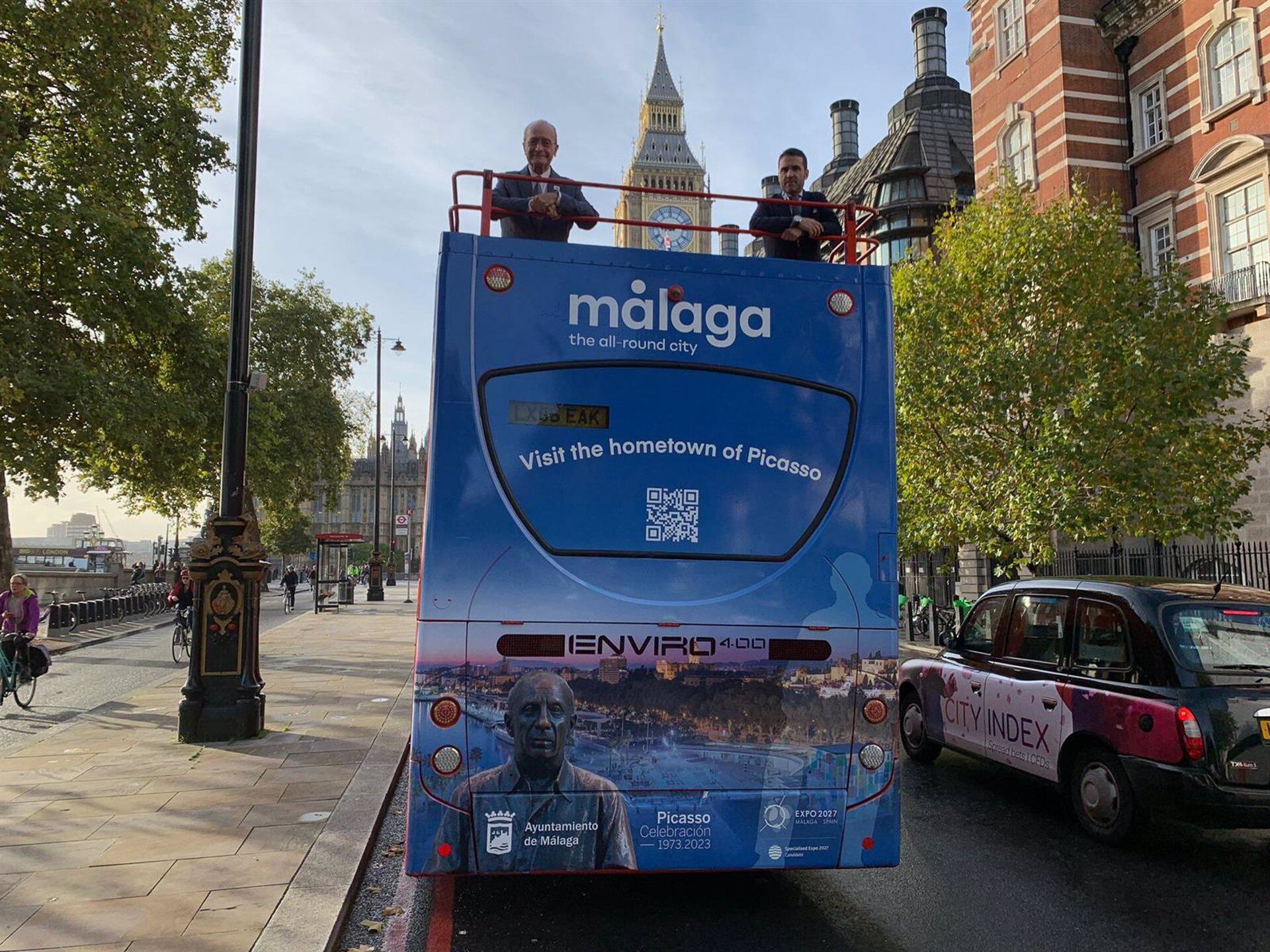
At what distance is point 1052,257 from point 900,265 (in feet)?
16.9

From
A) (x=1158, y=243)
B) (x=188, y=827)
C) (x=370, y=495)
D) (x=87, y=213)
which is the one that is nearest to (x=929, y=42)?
(x=1158, y=243)

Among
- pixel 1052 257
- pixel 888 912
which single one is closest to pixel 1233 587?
pixel 888 912

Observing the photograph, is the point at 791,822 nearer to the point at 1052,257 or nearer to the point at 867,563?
the point at 867,563

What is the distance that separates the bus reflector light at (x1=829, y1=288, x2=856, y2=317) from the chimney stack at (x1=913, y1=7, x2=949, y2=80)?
213ft

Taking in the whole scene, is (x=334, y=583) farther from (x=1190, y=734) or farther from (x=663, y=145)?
(x=663, y=145)

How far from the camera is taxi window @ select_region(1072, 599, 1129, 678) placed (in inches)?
231

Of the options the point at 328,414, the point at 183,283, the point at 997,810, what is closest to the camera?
the point at 997,810

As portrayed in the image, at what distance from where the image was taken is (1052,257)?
630 inches

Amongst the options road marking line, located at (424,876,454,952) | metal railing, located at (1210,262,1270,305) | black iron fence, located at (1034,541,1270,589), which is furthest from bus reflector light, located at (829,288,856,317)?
metal railing, located at (1210,262,1270,305)

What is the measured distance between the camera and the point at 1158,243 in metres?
24.2

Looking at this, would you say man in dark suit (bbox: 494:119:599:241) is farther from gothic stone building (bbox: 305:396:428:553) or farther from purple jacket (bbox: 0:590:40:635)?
gothic stone building (bbox: 305:396:428:553)

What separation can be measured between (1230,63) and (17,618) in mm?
26279

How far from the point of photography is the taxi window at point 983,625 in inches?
290

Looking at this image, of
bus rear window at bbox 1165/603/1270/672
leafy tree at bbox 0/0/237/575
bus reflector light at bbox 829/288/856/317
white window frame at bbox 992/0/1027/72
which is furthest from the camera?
white window frame at bbox 992/0/1027/72
